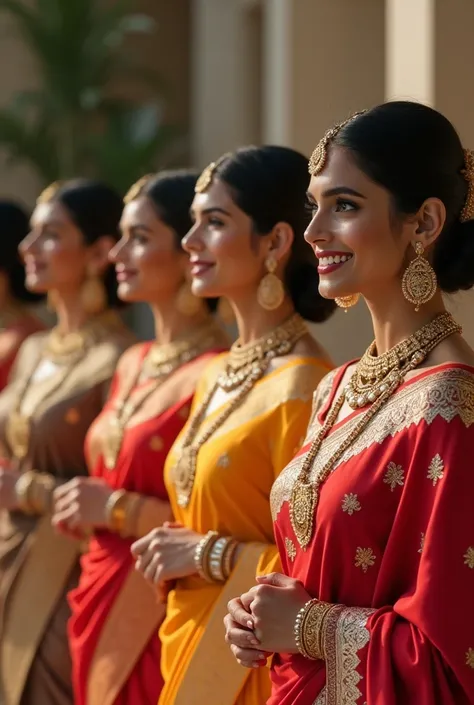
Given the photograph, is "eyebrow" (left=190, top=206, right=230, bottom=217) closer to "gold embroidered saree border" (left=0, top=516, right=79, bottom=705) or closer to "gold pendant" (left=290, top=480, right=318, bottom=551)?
"gold pendant" (left=290, top=480, right=318, bottom=551)

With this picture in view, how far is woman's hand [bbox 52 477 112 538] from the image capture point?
3002 millimetres

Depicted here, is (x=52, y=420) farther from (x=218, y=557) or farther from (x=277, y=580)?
(x=277, y=580)

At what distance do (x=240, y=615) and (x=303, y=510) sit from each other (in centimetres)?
21

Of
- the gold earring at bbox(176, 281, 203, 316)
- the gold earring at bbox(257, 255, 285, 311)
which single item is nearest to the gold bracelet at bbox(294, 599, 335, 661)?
the gold earring at bbox(257, 255, 285, 311)

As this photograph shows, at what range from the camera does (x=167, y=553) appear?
2.51 meters

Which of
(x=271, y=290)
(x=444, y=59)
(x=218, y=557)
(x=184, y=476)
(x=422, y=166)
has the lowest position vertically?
(x=218, y=557)

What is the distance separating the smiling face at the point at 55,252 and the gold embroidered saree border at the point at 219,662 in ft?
4.92

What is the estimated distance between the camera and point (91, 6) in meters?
7.88

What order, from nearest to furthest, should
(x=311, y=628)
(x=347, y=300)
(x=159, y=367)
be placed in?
(x=311, y=628) → (x=347, y=300) → (x=159, y=367)

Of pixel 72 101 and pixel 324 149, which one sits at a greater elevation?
pixel 324 149

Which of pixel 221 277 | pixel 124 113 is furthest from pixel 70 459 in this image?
pixel 124 113

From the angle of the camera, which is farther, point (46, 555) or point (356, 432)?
point (46, 555)

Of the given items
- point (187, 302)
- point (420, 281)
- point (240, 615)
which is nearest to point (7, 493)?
point (187, 302)

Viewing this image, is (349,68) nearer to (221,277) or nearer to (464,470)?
(221,277)
